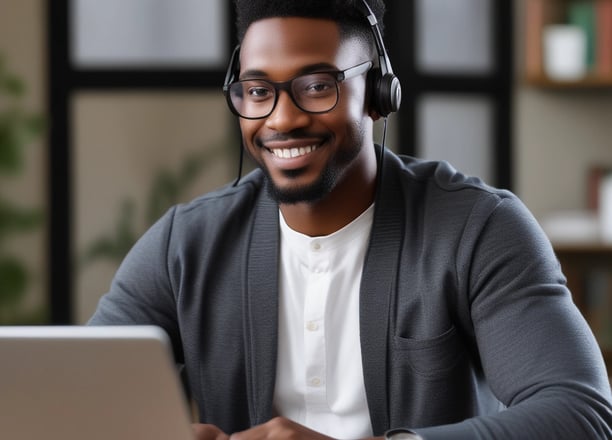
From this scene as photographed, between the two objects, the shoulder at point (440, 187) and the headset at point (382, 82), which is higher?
the headset at point (382, 82)

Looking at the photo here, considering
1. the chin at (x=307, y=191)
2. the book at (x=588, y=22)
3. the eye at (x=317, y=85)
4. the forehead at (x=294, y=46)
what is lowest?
the chin at (x=307, y=191)

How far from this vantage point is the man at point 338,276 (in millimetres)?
1391

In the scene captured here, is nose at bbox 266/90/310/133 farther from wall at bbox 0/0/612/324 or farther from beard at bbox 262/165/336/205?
wall at bbox 0/0/612/324

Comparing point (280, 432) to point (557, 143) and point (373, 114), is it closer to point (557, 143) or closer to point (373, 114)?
point (373, 114)

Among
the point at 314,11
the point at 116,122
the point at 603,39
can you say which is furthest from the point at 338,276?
the point at 603,39

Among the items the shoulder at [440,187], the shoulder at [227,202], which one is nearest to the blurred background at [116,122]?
the shoulder at [227,202]

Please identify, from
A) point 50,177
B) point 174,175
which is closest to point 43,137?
point 50,177

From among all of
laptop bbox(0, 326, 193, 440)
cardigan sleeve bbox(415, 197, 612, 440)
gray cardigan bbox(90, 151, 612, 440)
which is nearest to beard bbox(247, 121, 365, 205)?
gray cardigan bbox(90, 151, 612, 440)

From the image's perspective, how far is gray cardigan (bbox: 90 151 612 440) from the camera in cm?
127

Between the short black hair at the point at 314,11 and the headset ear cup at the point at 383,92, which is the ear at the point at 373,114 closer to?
the headset ear cup at the point at 383,92

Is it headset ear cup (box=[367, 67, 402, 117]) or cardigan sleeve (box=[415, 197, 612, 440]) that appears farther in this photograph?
headset ear cup (box=[367, 67, 402, 117])

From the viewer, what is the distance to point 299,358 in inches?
59.7

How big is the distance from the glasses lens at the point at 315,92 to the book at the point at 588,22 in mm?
2850

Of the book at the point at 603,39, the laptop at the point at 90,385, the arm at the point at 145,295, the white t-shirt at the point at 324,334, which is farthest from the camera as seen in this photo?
the book at the point at 603,39
